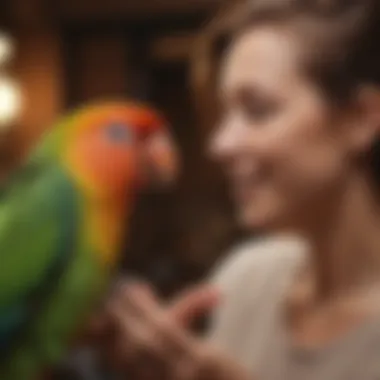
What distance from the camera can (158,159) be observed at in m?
0.38

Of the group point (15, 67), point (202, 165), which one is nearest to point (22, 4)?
point (15, 67)

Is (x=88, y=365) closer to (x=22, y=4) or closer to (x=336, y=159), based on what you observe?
(x=336, y=159)

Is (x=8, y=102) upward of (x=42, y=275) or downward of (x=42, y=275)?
upward

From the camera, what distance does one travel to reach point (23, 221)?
36 cm

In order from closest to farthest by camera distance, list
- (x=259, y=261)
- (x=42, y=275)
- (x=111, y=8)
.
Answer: (x=42, y=275), (x=259, y=261), (x=111, y=8)

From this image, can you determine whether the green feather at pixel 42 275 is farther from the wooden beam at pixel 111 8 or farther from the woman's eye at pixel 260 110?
the wooden beam at pixel 111 8

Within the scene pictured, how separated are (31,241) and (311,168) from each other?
132 millimetres

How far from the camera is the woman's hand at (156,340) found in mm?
385

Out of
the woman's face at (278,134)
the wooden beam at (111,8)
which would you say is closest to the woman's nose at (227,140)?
the woman's face at (278,134)

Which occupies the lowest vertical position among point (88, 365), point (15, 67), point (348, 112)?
point (88, 365)

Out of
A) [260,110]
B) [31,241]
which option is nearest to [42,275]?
[31,241]

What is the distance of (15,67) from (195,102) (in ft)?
0.45

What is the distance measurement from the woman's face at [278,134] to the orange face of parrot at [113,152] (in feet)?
0.19

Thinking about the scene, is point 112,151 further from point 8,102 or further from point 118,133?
point 8,102
